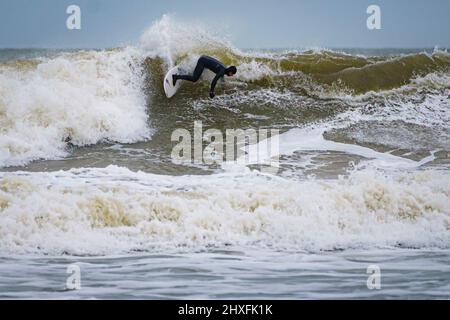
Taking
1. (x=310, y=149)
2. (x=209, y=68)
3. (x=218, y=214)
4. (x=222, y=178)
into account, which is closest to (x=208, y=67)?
(x=209, y=68)

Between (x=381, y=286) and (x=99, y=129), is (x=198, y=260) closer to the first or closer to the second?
(x=381, y=286)

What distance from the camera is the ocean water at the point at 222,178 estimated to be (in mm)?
3094

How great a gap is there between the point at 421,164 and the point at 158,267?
310 cm

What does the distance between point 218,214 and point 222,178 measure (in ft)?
2.90

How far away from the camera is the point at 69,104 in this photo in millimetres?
6215

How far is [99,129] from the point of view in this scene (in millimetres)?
6051

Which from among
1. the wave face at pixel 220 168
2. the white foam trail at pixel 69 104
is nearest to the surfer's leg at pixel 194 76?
the wave face at pixel 220 168

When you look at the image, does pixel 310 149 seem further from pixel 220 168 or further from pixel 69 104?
pixel 69 104

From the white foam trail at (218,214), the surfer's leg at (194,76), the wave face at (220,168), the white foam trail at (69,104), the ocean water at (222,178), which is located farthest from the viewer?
the surfer's leg at (194,76)

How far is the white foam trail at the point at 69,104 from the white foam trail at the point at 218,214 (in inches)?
49.3

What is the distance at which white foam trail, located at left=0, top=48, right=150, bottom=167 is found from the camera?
5648 millimetres

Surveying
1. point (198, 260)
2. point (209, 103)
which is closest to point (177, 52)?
point (209, 103)

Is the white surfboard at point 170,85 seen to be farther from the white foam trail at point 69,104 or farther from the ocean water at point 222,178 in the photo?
the white foam trail at point 69,104
